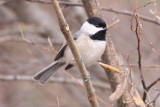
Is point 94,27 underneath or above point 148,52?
above

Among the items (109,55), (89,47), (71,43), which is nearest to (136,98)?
(71,43)

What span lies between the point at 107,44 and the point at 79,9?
4.95 feet

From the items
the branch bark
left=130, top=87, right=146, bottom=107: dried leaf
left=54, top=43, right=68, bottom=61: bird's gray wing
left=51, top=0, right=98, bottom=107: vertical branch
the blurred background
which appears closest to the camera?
left=51, top=0, right=98, bottom=107: vertical branch

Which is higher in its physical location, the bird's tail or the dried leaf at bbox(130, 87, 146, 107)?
the dried leaf at bbox(130, 87, 146, 107)

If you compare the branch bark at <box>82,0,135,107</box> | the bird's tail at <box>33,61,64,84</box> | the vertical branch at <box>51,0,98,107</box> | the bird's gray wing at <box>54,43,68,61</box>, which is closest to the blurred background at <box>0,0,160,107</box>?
the bird's tail at <box>33,61,64,84</box>

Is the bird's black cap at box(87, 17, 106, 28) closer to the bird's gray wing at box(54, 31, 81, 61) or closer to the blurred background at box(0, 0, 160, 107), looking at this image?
the bird's gray wing at box(54, 31, 81, 61)

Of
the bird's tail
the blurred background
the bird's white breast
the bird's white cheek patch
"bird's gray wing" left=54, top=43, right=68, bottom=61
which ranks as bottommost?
the blurred background

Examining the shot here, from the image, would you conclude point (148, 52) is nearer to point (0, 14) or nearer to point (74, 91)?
point (74, 91)

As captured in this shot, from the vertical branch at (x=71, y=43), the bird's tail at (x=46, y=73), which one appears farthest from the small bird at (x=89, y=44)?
the vertical branch at (x=71, y=43)

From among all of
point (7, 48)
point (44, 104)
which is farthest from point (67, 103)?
point (7, 48)

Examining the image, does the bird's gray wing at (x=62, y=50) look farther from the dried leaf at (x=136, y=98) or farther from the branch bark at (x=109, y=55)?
the dried leaf at (x=136, y=98)

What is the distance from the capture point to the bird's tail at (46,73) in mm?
2744

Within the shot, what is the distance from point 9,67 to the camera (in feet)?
14.3

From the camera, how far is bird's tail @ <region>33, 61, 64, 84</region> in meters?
2.74
